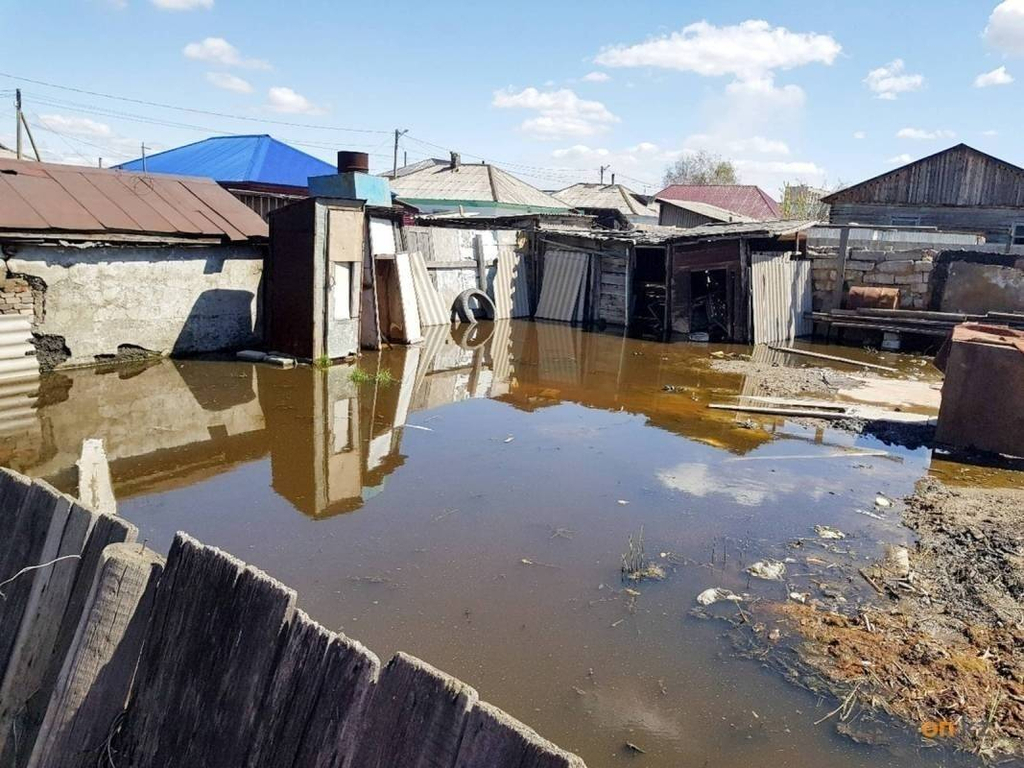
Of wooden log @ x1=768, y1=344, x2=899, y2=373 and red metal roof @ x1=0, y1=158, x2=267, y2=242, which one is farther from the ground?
red metal roof @ x1=0, y1=158, x2=267, y2=242

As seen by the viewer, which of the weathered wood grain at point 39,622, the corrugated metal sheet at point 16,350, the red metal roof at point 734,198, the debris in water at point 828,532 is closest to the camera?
the weathered wood grain at point 39,622

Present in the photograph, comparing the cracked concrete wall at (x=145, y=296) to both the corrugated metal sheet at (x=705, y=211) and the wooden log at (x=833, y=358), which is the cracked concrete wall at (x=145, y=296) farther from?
the corrugated metal sheet at (x=705, y=211)

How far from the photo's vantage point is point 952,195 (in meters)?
24.2

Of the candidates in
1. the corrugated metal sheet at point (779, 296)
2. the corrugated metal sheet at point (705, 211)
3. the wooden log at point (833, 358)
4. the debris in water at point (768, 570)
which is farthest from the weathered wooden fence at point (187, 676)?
the corrugated metal sheet at point (705, 211)

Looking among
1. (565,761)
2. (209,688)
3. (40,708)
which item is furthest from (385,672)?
(40,708)

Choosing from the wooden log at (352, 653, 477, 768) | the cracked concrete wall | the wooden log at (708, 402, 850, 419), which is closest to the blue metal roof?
the cracked concrete wall

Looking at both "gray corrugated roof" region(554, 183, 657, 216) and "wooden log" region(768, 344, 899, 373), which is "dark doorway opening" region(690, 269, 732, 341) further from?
"gray corrugated roof" region(554, 183, 657, 216)

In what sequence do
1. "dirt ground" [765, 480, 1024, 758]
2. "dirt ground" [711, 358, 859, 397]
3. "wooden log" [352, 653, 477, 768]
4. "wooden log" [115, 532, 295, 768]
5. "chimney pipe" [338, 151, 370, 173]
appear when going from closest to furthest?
"wooden log" [352, 653, 477, 768]
"wooden log" [115, 532, 295, 768]
"dirt ground" [765, 480, 1024, 758]
"dirt ground" [711, 358, 859, 397]
"chimney pipe" [338, 151, 370, 173]

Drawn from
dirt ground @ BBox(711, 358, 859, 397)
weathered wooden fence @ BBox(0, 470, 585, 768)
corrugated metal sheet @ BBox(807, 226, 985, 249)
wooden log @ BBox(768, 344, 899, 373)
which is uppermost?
corrugated metal sheet @ BBox(807, 226, 985, 249)

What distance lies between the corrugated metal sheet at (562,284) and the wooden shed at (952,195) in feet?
41.8

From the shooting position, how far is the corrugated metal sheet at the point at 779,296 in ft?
51.4

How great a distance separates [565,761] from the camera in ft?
5.11

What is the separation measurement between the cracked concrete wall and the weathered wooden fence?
8.40 m

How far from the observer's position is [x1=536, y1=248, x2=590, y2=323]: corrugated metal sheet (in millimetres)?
18156
